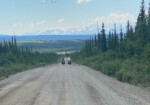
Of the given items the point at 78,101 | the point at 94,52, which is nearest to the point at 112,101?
the point at 78,101

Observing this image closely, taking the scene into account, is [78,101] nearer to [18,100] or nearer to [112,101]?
[112,101]

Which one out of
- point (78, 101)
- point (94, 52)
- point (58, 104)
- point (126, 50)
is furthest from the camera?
point (94, 52)

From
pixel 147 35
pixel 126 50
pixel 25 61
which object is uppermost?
pixel 147 35

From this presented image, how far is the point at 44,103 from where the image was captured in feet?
34.6

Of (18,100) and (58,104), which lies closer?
(58,104)

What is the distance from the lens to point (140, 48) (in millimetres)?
34719

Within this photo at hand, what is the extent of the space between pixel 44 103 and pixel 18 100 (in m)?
1.72

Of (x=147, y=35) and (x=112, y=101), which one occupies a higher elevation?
(x=147, y=35)

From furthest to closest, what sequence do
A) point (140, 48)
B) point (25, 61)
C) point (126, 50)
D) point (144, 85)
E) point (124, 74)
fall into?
point (25, 61), point (126, 50), point (140, 48), point (124, 74), point (144, 85)

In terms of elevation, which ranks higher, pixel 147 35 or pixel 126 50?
pixel 147 35

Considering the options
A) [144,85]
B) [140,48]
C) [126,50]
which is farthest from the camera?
[126,50]

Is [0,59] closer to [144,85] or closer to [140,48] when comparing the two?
[140,48]

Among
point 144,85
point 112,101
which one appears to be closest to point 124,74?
point 144,85

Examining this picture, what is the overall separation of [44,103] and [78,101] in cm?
174
